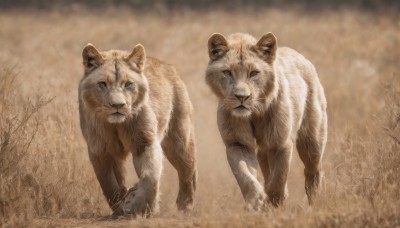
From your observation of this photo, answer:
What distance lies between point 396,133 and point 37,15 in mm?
18578

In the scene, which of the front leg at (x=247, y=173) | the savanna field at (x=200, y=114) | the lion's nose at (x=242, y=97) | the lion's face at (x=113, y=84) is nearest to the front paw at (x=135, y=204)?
the savanna field at (x=200, y=114)

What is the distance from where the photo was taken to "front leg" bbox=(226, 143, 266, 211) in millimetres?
7410

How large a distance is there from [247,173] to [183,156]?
168cm

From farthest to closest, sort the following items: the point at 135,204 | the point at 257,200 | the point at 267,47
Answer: the point at 267,47 < the point at 135,204 < the point at 257,200

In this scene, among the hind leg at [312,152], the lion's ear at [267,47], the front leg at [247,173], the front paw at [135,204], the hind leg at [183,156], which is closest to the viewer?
the front leg at [247,173]

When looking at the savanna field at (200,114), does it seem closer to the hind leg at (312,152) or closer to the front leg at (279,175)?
the hind leg at (312,152)

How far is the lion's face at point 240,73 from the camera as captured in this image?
24.9ft

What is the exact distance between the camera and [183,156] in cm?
915

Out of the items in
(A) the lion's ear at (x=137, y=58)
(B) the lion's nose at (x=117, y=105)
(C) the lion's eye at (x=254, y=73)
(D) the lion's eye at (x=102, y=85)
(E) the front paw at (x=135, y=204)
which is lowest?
(E) the front paw at (x=135, y=204)

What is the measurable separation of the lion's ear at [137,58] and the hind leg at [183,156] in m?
1.16

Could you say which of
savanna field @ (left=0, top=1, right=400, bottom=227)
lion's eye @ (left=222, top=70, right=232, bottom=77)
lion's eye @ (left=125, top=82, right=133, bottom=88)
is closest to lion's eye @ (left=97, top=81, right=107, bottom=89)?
lion's eye @ (left=125, top=82, right=133, bottom=88)

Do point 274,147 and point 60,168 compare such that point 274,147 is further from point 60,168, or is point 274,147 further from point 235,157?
point 60,168

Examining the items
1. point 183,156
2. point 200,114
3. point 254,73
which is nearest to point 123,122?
point 254,73

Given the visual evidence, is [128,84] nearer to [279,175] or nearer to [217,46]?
[217,46]
